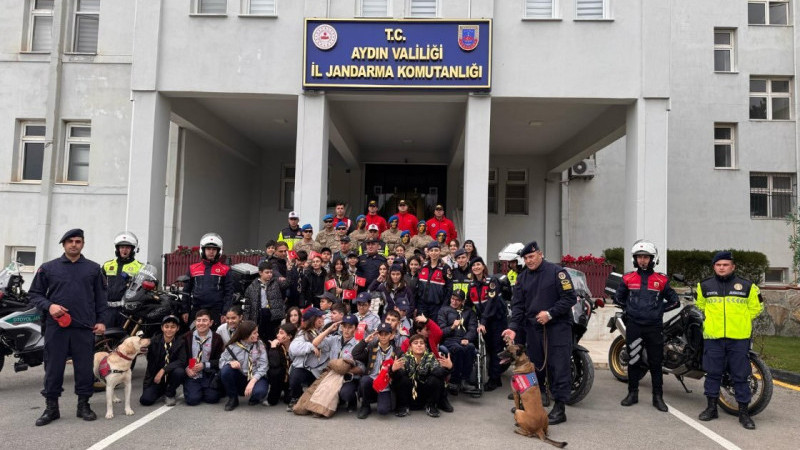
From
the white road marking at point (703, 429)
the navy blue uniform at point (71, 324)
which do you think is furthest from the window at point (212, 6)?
the white road marking at point (703, 429)

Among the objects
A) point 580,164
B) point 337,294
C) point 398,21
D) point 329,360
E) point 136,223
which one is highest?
point 398,21

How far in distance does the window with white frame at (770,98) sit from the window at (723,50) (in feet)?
2.99

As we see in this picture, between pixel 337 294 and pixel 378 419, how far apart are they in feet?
7.38

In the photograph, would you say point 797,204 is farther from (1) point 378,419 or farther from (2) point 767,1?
(1) point 378,419

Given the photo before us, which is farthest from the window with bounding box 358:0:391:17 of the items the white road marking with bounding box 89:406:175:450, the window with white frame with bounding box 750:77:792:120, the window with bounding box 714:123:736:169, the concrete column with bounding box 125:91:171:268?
the window with white frame with bounding box 750:77:792:120

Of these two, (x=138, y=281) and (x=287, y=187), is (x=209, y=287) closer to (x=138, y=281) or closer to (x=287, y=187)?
(x=138, y=281)

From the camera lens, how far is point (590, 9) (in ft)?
36.0

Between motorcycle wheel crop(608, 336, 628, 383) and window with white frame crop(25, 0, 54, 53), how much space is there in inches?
583

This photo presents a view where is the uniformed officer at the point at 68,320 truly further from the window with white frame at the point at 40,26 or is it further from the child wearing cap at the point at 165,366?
the window with white frame at the point at 40,26

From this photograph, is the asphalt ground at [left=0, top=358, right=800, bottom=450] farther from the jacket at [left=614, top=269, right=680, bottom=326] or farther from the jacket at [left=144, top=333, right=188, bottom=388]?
the jacket at [left=614, top=269, right=680, bottom=326]

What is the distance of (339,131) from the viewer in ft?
43.8

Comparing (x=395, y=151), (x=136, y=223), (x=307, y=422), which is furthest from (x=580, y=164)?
(x=307, y=422)

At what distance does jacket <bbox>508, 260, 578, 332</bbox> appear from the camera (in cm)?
567

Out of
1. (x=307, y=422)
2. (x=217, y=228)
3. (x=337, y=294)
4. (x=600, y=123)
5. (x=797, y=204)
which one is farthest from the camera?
(x=797, y=204)
